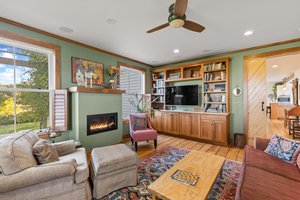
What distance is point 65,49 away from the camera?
10.2 ft

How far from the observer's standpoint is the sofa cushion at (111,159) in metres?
1.80

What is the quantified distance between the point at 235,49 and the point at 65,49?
4.24 metres

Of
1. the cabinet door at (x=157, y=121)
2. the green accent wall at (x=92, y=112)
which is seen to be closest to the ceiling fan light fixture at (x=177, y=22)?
the green accent wall at (x=92, y=112)

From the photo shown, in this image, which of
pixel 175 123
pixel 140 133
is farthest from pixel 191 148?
pixel 140 133

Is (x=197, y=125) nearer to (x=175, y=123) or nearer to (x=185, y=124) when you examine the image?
(x=185, y=124)

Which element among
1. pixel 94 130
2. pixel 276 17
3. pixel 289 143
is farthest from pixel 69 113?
pixel 276 17

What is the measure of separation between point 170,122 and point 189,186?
3.28 meters

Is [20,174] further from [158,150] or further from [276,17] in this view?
[276,17]

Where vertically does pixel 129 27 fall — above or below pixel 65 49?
above

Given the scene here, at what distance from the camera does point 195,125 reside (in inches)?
164

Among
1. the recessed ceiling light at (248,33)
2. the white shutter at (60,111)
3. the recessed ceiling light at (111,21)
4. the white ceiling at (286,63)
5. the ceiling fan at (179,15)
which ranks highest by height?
the recessed ceiling light at (111,21)

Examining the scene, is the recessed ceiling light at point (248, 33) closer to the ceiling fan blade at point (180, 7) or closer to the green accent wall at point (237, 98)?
the green accent wall at point (237, 98)

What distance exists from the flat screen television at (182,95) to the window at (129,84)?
103cm

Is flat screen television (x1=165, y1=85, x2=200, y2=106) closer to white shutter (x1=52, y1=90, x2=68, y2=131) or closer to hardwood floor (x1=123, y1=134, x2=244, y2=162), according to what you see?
hardwood floor (x1=123, y1=134, x2=244, y2=162)
